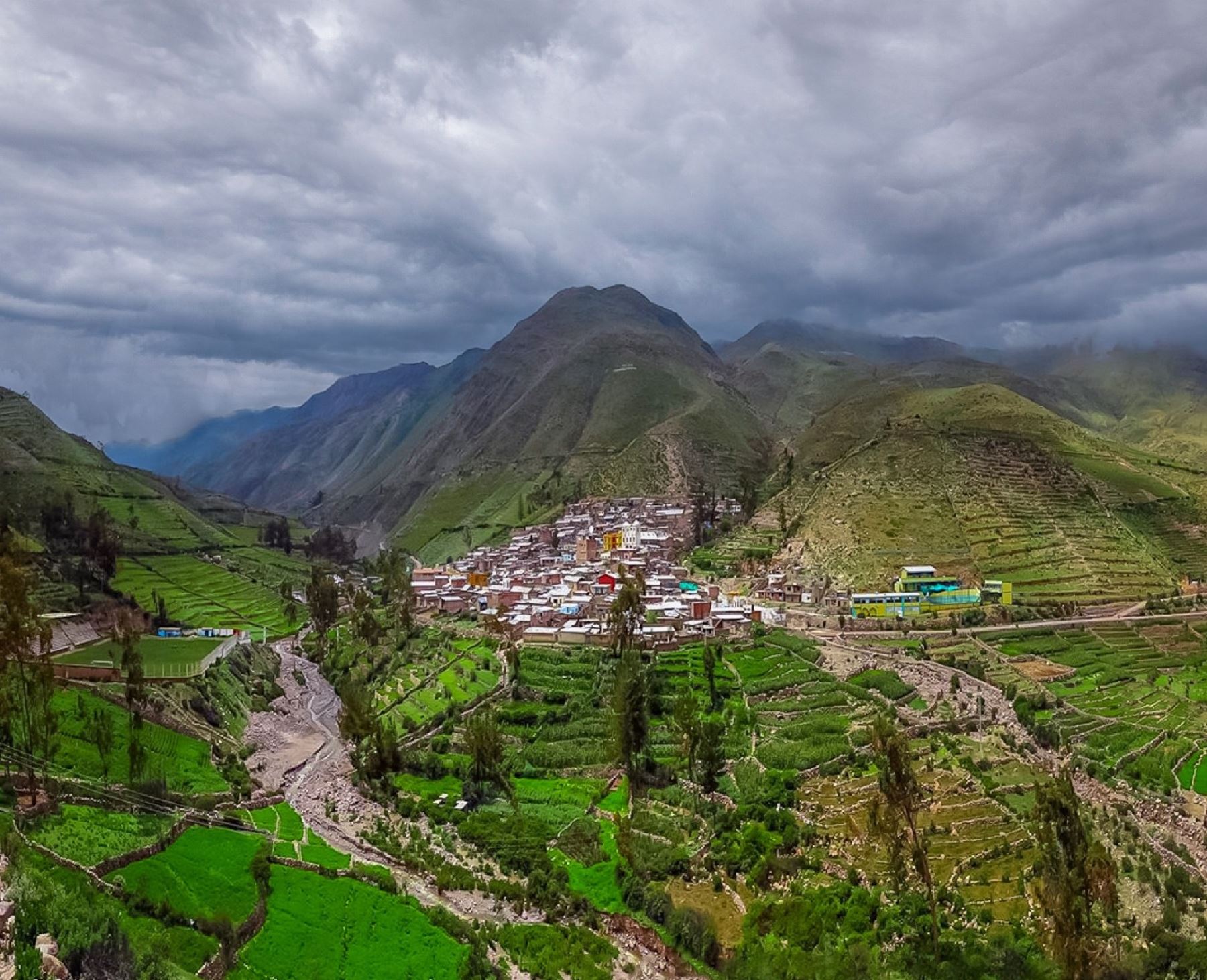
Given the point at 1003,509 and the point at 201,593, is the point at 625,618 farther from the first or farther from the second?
the point at 201,593

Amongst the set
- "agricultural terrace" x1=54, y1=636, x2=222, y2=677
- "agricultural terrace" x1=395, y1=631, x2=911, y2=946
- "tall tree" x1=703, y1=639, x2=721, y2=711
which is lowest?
"agricultural terrace" x1=395, y1=631, x2=911, y2=946

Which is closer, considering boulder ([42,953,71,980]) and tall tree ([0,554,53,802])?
boulder ([42,953,71,980])

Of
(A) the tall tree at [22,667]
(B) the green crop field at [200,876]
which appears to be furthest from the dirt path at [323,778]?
(A) the tall tree at [22,667]

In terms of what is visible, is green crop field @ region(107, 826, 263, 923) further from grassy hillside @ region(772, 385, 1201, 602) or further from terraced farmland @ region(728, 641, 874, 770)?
grassy hillside @ region(772, 385, 1201, 602)

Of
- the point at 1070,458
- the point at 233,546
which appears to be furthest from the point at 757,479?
the point at 233,546

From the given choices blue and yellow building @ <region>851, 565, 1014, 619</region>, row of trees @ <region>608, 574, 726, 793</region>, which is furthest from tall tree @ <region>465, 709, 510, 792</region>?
blue and yellow building @ <region>851, 565, 1014, 619</region>

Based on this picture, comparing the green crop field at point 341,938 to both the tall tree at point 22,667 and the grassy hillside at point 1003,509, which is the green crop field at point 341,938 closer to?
the tall tree at point 22,667

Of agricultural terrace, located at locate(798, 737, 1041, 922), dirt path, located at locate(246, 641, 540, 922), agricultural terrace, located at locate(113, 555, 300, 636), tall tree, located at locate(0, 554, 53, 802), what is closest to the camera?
agricultural terrace, located at locate(798, 737, 1041, 922)
